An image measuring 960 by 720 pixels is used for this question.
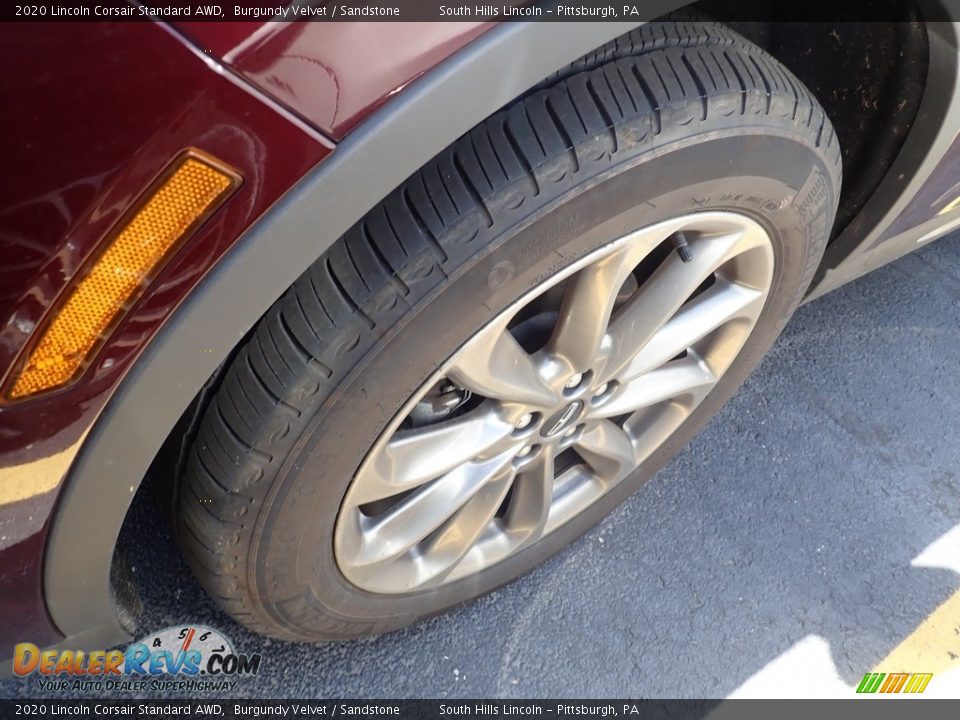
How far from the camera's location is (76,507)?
34.7 inches

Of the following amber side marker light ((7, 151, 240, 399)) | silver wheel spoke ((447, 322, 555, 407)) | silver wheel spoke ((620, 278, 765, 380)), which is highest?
amber side marker light ((7, 151, 240, 399))

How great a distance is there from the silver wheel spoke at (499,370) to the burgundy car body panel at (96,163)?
14.3 inches

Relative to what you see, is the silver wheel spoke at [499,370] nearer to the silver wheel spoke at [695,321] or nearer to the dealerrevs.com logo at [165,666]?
the silver wheel spoke at [695,321]

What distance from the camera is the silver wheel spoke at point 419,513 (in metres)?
1.22

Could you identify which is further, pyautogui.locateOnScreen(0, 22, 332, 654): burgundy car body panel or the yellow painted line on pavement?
the yellow painted line on pavement

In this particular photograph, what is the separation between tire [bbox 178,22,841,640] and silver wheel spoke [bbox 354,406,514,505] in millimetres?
55

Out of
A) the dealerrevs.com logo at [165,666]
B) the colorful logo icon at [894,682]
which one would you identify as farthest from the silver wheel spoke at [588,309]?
the colorful logo icon at [894,682]

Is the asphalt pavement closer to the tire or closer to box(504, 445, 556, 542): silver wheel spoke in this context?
box(504, 445, 556, 542): silver wheel spoke

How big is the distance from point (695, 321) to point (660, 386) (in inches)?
5.6

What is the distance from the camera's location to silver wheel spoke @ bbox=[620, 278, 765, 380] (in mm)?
1301

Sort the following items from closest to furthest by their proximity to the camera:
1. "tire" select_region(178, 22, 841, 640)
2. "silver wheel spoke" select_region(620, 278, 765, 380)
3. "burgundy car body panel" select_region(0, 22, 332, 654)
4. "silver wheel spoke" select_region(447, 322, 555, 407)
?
"burgundy car body panel" select_region(0, 22, 332, 654), "tire" select_region(178, 22, 841, 640), "silver wheel spoke" select_region(447, 322, 555, 407), "silver wheel spoke" select_region(620, 278, 765, 380)

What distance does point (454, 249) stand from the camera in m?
0.91

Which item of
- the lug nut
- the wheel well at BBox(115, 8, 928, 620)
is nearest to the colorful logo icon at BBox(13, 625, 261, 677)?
the wheel well at BBox(115, 8, 928, 620)

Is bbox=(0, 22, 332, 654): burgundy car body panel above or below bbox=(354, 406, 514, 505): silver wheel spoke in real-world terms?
above
